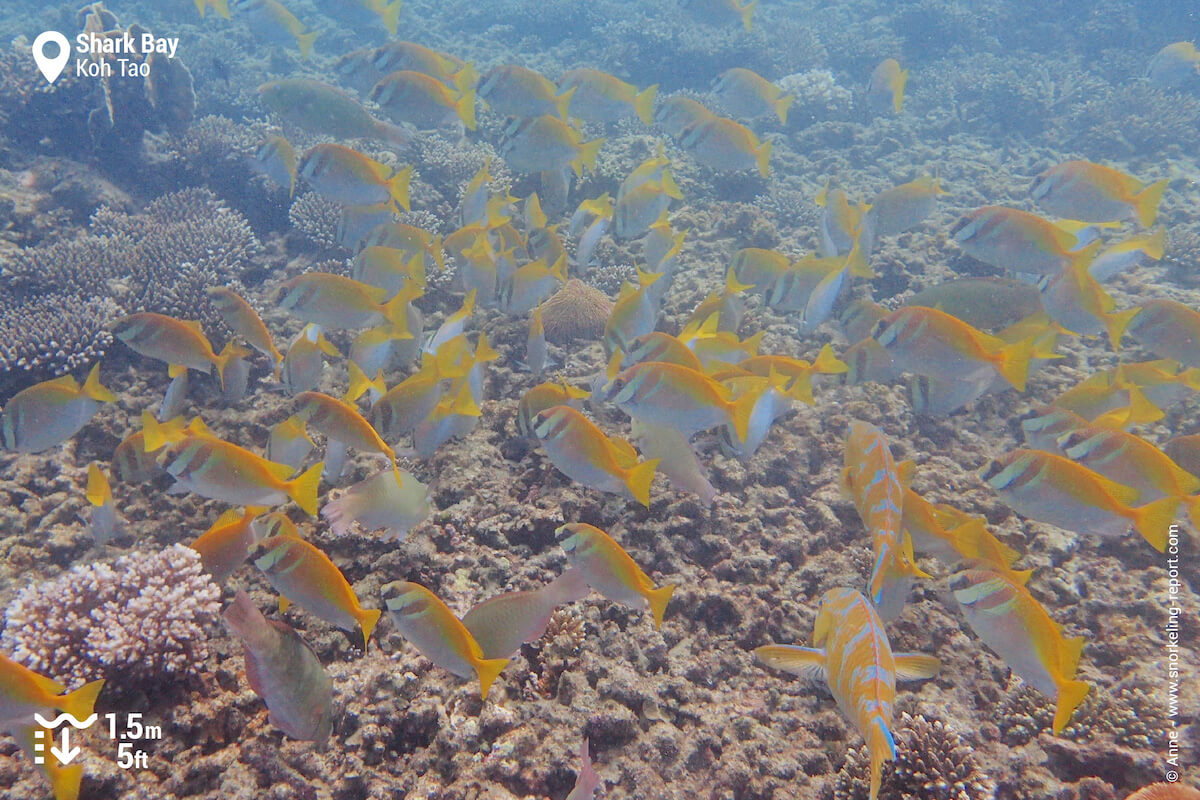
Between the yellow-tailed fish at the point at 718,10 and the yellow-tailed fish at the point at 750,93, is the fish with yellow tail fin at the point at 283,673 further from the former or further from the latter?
the yellow-tailed fish at the point at 718,10

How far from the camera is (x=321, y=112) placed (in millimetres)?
5504

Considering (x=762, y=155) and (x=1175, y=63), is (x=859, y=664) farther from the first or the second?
(x=1175, y=63)

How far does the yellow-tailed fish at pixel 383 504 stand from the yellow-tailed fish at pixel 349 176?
107 inches

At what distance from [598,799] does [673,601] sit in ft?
3.75

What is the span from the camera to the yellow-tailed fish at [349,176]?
4.48 metres

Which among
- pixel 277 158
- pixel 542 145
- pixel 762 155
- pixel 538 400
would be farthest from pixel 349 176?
pixel 762 155

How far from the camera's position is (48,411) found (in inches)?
127

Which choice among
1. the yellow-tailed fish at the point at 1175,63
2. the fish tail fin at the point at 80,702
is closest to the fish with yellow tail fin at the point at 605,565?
the fish tail fin at the point at 80,702

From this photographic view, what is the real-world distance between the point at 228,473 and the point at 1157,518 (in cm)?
441

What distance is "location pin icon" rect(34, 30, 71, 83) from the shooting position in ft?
26.1

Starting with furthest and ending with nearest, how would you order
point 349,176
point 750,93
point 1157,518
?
1. point 750,93
2. point 349,176
3. point 1157,518

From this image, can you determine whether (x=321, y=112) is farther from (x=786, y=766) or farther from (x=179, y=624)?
(x=786, y=766)

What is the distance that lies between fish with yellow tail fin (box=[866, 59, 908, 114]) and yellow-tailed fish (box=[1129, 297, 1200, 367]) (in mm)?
5615

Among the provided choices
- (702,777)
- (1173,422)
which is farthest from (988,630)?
(1173,422)
